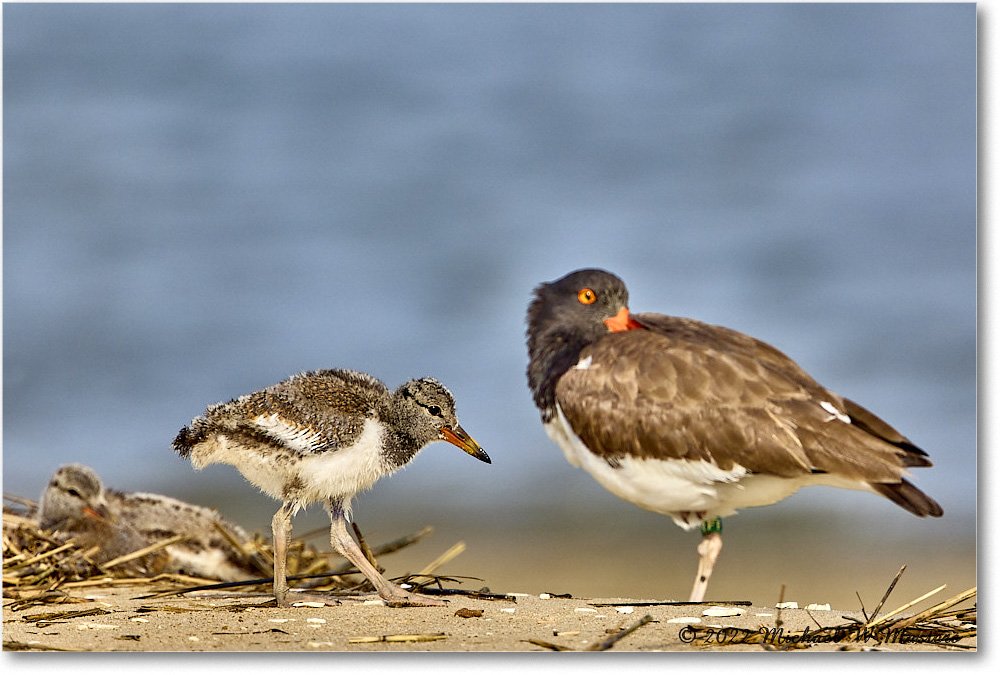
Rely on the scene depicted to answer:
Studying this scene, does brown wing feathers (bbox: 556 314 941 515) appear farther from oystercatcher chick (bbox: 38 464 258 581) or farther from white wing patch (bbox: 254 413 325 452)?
oystercatcher chick (bbox: 38 464 258 581)

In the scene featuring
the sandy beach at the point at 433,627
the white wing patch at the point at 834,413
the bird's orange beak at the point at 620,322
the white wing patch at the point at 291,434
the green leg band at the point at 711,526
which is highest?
the bird's orange beak at the point at 620,322

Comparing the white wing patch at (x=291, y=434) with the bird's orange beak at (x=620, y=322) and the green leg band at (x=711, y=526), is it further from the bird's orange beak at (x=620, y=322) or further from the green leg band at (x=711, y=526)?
the green leg band at (x=711, y=526)

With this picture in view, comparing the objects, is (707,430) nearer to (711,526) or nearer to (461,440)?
(711,526)

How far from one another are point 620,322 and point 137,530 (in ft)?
8.46

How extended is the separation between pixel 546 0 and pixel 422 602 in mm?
2644

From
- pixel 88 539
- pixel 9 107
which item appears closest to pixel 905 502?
pixel 88 539

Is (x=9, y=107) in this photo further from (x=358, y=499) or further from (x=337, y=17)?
(x=358, y=499)

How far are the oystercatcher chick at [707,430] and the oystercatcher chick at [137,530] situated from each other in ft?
5.82

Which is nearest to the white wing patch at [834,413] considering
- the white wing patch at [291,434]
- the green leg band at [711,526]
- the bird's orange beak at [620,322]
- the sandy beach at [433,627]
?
the green leg band at [711,526]

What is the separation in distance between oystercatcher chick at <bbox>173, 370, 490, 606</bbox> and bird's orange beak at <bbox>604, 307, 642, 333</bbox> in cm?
81

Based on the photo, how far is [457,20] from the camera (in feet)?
16.3

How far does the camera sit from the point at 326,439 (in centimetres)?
431

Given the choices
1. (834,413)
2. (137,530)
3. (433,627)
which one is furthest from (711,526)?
(137,530)

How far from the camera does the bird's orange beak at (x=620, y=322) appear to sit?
487cm
